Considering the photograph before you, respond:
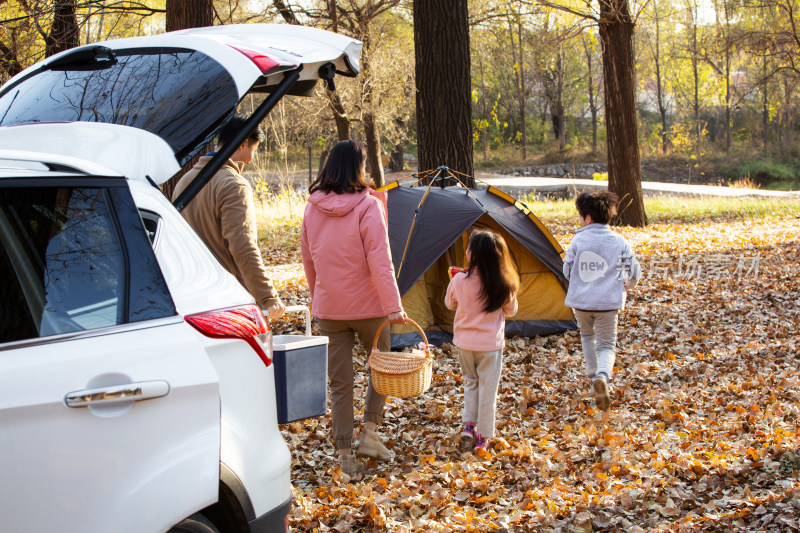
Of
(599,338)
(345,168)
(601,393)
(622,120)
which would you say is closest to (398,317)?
(345,168)

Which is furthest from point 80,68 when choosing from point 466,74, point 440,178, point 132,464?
point 466,74

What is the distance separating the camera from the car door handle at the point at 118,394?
2150 mm

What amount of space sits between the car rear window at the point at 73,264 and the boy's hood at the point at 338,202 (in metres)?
2.15

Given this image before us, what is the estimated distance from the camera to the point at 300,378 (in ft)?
10.8

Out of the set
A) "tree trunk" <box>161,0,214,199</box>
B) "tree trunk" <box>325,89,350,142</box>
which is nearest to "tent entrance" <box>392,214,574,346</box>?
"tree trunk" <box>161,0,214,199</box>

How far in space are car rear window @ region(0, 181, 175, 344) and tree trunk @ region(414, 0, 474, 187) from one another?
7.24 m

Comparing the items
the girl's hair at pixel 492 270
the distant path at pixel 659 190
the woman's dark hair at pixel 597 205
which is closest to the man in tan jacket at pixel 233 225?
the girl's hair at pixel 492 270

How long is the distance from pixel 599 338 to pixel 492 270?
4.99 ft

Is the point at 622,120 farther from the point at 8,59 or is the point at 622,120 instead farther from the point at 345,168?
the point at 345,168

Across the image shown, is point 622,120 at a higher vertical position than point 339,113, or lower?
lower

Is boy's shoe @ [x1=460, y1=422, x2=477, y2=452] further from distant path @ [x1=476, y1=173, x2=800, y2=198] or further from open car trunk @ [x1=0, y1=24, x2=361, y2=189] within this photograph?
distant path @ [x1=476, y1=173, x2=800, y2=198]

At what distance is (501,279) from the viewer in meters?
5.05

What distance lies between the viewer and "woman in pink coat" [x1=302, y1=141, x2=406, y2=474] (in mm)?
4609

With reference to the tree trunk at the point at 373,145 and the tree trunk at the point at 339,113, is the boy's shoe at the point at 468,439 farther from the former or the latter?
the tree trunk at the point at 373,145
